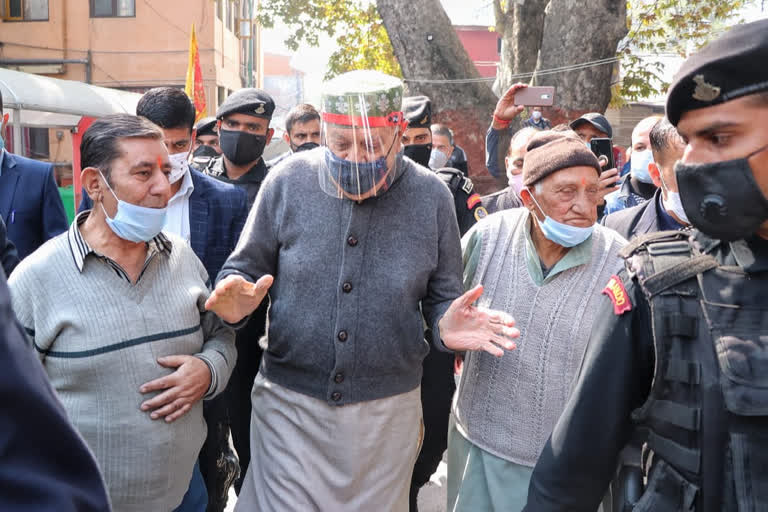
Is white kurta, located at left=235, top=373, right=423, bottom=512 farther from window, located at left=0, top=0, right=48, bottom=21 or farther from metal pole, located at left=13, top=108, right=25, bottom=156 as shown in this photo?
window, located at left=0, top=0, right=48, bottom=21

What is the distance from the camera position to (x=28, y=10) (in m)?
21.1

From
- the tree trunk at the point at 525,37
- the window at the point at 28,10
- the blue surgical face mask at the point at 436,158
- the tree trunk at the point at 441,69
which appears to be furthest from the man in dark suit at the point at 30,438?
the window at the point at 28,10

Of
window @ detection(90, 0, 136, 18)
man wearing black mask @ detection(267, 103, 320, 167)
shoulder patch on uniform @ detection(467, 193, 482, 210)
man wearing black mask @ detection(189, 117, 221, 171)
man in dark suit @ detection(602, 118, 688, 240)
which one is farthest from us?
window @ detection(90, 0, 136, 18)

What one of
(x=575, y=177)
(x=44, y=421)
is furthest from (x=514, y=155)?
(x=44, y=421)

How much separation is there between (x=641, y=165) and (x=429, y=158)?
130 cm

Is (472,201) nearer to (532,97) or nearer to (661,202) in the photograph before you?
(661,202)

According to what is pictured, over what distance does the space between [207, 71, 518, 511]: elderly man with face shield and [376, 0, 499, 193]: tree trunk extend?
775 centimetres

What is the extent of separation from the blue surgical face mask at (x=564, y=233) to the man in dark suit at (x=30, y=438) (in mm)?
2183

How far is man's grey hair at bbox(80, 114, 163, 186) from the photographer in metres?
2.62

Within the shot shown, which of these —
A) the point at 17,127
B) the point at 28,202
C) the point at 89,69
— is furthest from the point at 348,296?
the point at 89,69

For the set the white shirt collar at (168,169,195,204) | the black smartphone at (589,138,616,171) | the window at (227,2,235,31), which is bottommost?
the white shirt collar at (168,169,195,204)

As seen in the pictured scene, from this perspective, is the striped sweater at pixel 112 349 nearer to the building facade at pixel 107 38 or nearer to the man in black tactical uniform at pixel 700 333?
the man in black tactical uniform at pixel 700 333

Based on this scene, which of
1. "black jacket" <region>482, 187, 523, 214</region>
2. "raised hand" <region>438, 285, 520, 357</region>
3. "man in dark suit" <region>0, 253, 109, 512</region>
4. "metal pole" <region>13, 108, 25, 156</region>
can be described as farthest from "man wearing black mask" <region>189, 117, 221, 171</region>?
"metal pole" <region>13, 108, 25, 156</region>

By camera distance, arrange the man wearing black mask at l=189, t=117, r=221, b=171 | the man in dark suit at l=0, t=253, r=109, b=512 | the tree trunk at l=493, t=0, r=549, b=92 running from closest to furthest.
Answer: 1. the man in dark suit at l=0, t=253, r=109, b=512
2. the man wearing black mask at l=189, t=117, r=221, b=171
3. the tree trunk at l=493, t=0, r=549, b=92
